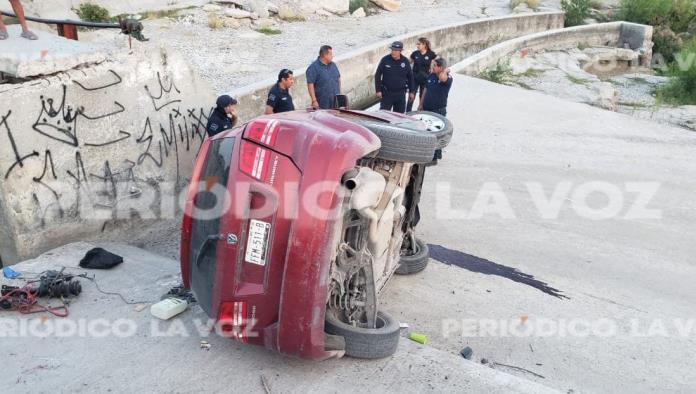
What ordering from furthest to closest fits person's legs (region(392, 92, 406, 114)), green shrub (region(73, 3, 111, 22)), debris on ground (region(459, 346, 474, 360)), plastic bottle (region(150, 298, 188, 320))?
1. green shrub (region(73, 3, 111, 22))
2. person's legs (region(392, 92, 406, 114))
3. debris on ground (region(459, 346, 474, 360))
4. plastic bottle (region(150, 298, 188, 320))

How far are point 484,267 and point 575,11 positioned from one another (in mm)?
22253

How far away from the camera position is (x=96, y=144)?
A: 20.1 ft

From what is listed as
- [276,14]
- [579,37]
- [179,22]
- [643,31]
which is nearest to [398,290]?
[179,22]

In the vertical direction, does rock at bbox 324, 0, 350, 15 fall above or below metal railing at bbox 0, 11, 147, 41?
below

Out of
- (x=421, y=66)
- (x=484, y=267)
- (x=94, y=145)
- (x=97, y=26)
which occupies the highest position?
(x=97, y=26)

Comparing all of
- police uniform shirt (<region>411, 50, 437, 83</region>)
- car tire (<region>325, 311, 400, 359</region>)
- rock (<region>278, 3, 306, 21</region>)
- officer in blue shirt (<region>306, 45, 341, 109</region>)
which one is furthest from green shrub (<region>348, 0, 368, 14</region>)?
car tire (<region>325, 311, 400, 359</region>)

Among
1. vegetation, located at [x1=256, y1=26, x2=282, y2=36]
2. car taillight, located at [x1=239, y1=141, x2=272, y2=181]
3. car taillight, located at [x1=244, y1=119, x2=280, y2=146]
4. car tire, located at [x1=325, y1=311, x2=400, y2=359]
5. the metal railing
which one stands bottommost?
car tire, located at [x1=325, y1=311, x2=400, y2=359]

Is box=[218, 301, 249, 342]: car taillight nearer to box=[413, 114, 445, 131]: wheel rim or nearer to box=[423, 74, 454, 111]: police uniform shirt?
box=[413, 114, 445, 131]: wheel rim

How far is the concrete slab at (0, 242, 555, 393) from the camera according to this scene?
4074 millimetres

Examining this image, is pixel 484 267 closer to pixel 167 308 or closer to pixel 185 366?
pixel 167 308

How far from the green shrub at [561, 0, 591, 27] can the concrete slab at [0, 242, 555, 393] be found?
24119mm

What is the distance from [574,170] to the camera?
31.2 ft

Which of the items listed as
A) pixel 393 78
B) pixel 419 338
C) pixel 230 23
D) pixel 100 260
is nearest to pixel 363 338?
pixel 419 338

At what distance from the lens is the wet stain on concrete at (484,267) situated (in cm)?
636
